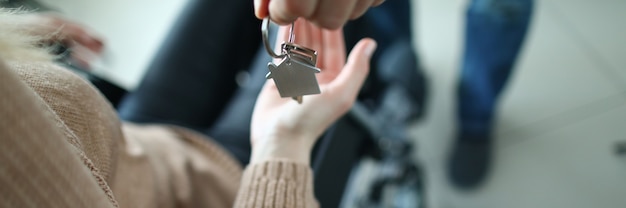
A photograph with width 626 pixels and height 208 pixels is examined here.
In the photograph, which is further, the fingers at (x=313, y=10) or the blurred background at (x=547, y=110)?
the blurred background at (x=547, y=110)

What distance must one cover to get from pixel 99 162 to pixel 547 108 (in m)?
0.81

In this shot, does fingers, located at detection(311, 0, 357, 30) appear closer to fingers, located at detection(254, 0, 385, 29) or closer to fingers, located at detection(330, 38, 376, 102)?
fingers, located at detection(254, 0, 385, 29)

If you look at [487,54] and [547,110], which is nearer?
[487,54]

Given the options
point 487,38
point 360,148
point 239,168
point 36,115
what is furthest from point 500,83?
point 36,115

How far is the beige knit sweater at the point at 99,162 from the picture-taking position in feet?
0.53

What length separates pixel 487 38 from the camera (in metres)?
0.64

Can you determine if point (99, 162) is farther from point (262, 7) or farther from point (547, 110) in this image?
point (547, 110)

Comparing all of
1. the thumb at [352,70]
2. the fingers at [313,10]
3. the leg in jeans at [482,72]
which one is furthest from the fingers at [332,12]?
the leg in jeans at [482,72]

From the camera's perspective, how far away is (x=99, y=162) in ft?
0.92

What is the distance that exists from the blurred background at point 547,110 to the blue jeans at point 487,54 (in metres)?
0.06

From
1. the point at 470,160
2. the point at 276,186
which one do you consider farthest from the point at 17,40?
the point at 470,160

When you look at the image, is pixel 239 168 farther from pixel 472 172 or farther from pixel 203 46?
pixel 472 172

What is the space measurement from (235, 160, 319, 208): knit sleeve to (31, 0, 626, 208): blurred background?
0.41m

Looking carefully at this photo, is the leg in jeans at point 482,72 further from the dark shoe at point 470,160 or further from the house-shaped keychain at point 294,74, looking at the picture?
the house-shaped keychain at point 294,74
